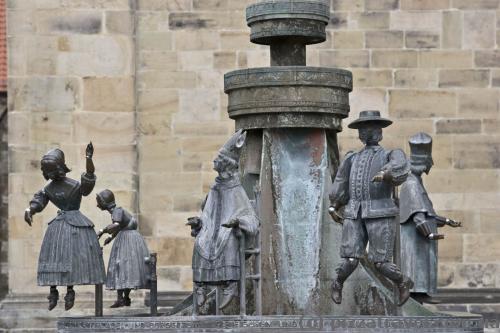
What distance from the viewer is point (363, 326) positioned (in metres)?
19.8

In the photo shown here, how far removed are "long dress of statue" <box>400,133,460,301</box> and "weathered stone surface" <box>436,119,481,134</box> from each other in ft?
16.5

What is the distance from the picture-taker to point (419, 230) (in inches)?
876

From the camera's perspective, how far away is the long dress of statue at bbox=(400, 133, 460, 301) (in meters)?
22.2

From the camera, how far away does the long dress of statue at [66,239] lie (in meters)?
21.0

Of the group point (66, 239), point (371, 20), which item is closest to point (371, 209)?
point (66, 239)

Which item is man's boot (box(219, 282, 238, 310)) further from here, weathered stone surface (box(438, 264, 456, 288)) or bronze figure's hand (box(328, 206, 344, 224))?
weathered stone surface (box(438, 264, 456, 288))

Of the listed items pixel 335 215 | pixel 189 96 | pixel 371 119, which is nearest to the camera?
pixel 371 119

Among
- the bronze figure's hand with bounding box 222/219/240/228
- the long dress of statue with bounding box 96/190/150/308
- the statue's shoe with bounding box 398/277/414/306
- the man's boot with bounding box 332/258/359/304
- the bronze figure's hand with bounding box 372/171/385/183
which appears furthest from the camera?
the long dress of statue with bounding box 96/190/150/308

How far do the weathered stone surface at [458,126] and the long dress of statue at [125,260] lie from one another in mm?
6769

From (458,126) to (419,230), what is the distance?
5617 millimetres

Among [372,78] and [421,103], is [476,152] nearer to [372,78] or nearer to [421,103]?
[421,103]

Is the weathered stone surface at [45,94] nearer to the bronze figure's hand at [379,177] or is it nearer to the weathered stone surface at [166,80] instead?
the weathered stone surface at [166,80]

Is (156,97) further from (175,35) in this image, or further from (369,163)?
(369,163)

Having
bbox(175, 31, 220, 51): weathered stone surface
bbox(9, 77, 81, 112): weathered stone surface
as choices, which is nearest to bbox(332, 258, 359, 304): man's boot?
bbox(175, 31, 220, 51): weathered stone surface
